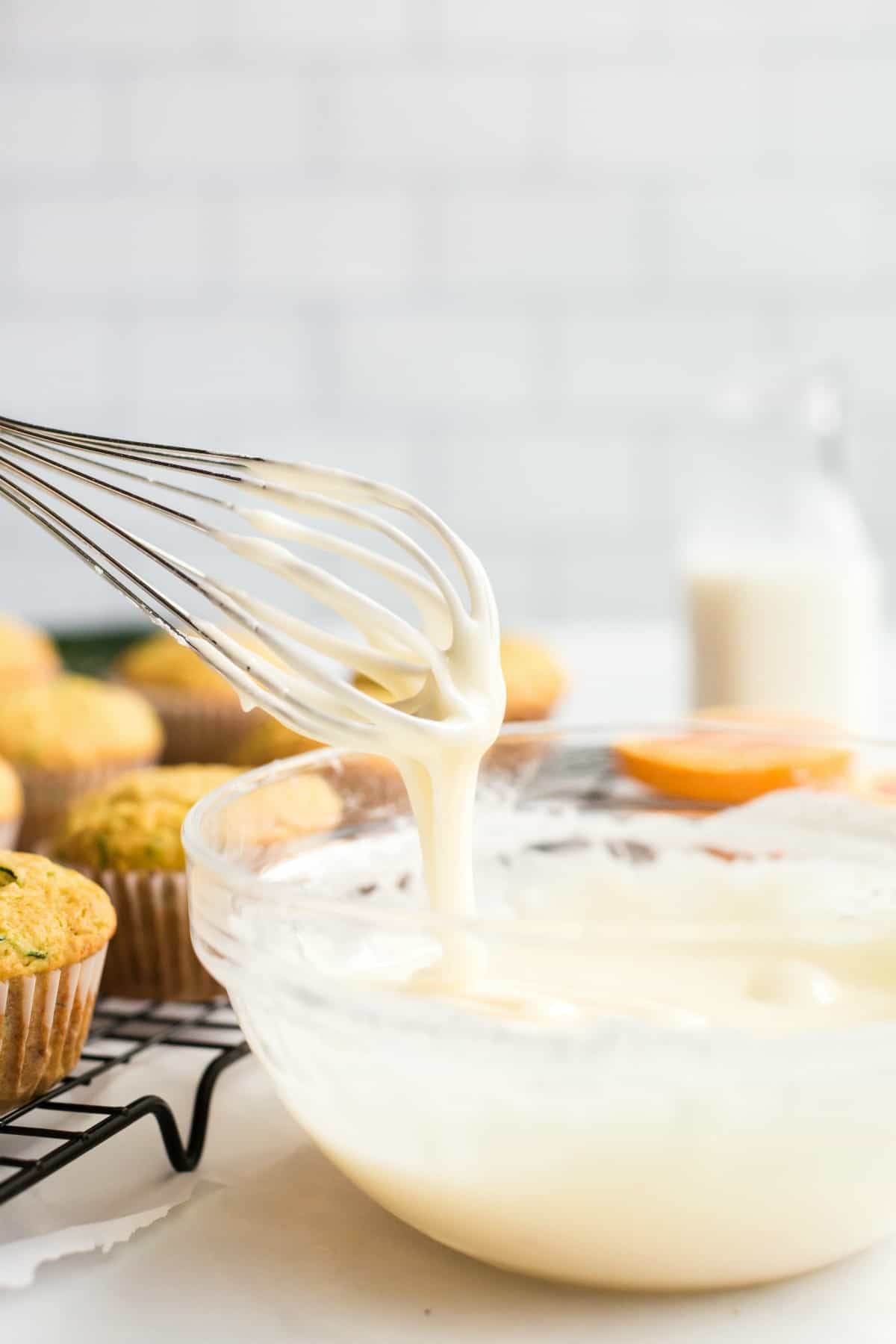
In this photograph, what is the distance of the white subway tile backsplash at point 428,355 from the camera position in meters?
2.78

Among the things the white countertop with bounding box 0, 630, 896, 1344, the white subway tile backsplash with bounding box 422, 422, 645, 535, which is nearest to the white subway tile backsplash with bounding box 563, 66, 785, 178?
the white subway tile backsplash with bounding box 422, 422, 645, 535

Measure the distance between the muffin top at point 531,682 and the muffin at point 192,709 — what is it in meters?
0.23

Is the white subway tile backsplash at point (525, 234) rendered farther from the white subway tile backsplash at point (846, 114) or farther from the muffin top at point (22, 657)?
the muffin top at point (22, 657)

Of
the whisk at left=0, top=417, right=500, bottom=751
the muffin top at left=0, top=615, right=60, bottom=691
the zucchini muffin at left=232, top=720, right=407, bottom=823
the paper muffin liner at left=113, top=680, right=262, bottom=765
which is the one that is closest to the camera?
the whisk at left=0, top=417, right=500, bottom=751

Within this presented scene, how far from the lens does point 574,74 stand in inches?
106

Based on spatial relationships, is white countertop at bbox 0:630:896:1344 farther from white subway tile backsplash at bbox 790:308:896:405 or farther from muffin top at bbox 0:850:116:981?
white subway tile backsplash at bbox 790:308:896:405

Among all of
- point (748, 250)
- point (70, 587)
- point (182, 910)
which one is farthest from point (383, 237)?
point (182, 910)

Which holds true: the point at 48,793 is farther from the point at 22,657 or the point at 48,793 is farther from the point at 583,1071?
the point at 583,1071

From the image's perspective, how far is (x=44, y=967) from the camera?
2.10 ft

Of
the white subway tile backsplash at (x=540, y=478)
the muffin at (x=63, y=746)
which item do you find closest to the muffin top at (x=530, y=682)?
the muffin at (x=63, y=746)

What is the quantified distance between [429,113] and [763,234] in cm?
65

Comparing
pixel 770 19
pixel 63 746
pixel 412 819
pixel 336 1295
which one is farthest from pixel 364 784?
pixel 770 19

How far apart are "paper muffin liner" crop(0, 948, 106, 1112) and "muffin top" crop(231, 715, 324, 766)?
0.39 m

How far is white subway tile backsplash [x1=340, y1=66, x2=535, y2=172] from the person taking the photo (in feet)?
8.87
